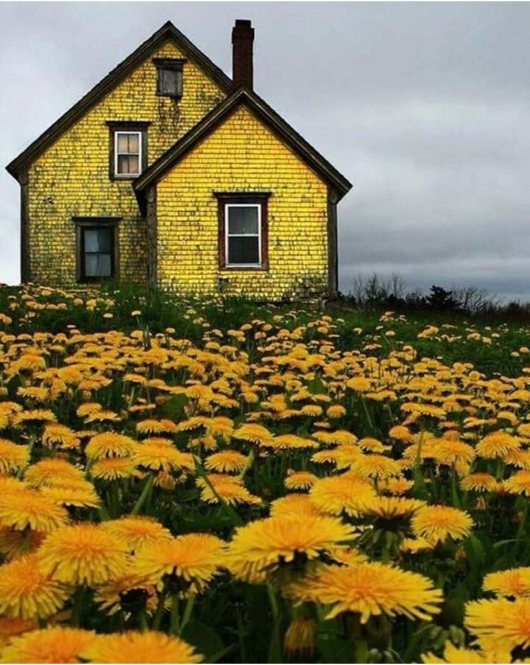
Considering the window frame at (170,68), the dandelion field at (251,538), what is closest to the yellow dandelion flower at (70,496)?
the dandelion field at (251,538)

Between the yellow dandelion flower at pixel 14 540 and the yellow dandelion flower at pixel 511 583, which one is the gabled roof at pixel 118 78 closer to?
the yellow dandelion flower at pixel 14 540

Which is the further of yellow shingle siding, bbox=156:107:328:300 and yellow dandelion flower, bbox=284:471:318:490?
yellow shingle siding, bbox=156:107:328:300

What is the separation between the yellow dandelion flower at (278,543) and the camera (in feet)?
3.31

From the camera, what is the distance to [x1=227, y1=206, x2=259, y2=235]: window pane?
63.4ft

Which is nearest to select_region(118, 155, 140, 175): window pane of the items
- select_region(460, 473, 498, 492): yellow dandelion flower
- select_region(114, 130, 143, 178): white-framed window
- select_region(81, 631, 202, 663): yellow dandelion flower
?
select_region(114, 130, 143, 178): white-framed window

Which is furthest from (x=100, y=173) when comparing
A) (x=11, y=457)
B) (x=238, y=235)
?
(x=11, y=457)

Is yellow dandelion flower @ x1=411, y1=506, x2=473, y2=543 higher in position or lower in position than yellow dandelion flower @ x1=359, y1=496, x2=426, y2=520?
lower

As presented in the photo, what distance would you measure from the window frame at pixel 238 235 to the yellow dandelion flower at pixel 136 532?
1782cm

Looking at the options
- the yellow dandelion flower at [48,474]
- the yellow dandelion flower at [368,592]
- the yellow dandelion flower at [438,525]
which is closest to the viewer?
the yellow dandelion flower at [368,592]

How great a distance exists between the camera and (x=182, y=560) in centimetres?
114

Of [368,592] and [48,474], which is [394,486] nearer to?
[48,474]

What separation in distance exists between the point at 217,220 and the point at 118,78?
18.3 feet

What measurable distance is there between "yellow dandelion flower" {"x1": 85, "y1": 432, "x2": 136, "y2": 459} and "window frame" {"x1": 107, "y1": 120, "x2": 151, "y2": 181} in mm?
20335

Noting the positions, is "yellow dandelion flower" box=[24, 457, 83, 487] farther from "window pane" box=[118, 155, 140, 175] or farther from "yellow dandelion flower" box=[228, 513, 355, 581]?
"window pane" box=[118, 155, 140, 175]
